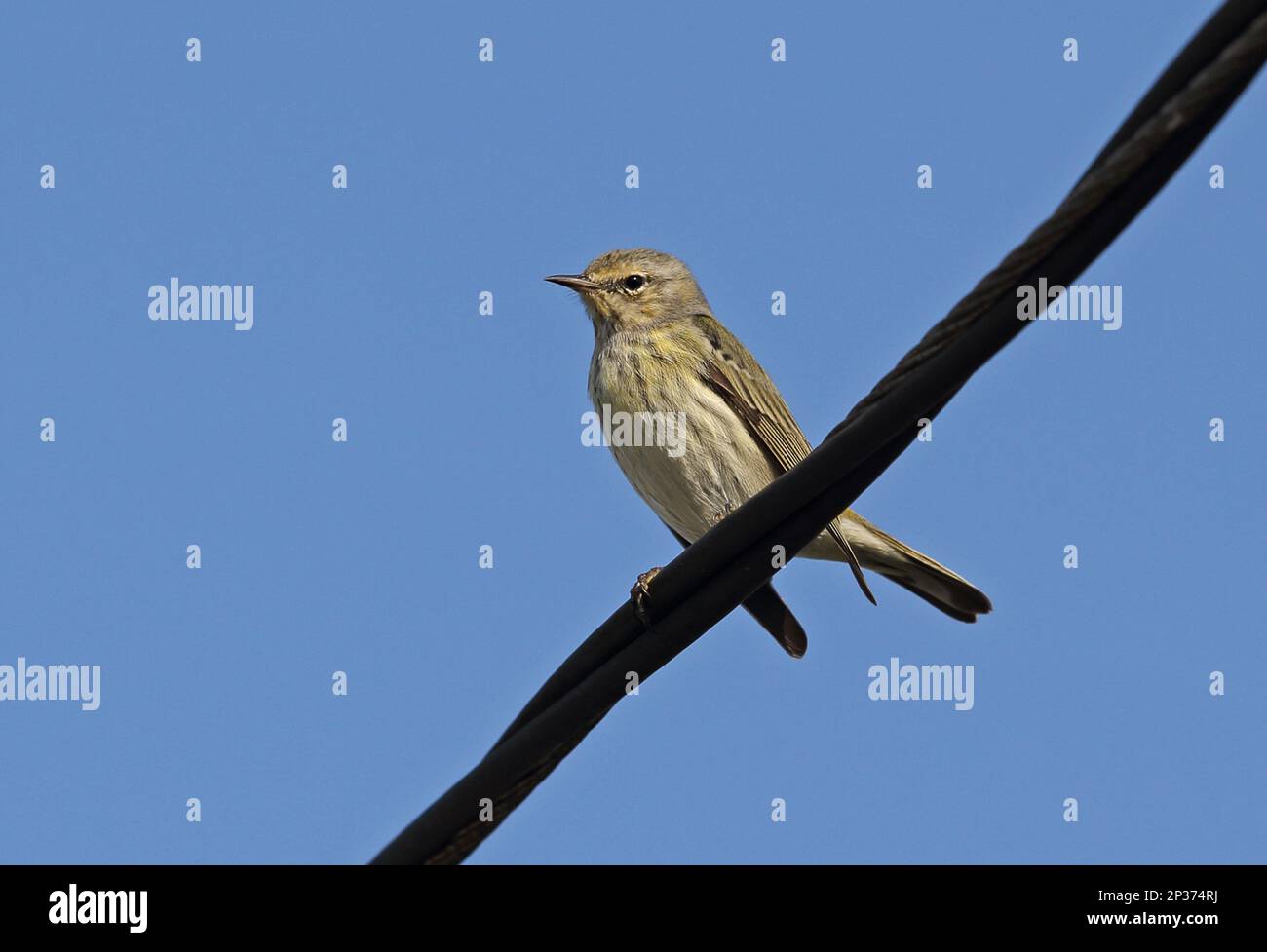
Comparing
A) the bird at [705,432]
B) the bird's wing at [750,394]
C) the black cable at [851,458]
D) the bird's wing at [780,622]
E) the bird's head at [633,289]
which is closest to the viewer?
the black cable at [851,458]

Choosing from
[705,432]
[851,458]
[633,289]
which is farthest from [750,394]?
[851,458]

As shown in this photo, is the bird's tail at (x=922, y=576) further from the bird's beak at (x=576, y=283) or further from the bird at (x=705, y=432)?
the bird's beak at (x=576, y=283)

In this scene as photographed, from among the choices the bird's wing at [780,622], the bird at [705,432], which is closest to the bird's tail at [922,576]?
the bird at [705,432]

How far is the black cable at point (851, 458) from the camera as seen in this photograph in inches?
109

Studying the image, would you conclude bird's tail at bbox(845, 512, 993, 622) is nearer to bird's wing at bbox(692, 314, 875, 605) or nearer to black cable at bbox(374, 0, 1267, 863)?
bird's wing at bbox(692, 314, 875, 605)

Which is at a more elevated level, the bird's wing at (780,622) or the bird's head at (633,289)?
the bird's head at (633,289)

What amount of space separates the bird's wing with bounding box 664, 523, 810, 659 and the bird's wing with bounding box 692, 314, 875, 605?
564mm

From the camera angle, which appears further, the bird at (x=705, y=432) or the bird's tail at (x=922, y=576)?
the bird's tail at (x=922, y=576)

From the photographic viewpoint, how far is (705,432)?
25.3ft

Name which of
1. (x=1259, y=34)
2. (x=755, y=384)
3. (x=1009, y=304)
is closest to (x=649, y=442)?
(x=755, y=384)

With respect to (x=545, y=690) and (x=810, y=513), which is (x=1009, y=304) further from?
(x=545, y=690)

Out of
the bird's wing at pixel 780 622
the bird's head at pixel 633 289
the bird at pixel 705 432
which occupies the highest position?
the bird's head at pixel 633 289

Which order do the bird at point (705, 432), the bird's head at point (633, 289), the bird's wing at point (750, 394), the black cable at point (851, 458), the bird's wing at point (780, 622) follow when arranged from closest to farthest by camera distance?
1. the black cable at point (851, 458)
2. the bird's wing at point (780, 622)
3. the bird at point (705, 432)
4. the bird's wing at point (750, 394)
5. the bird's head at point (633, 289)

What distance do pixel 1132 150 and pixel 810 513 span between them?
4.21 ft
